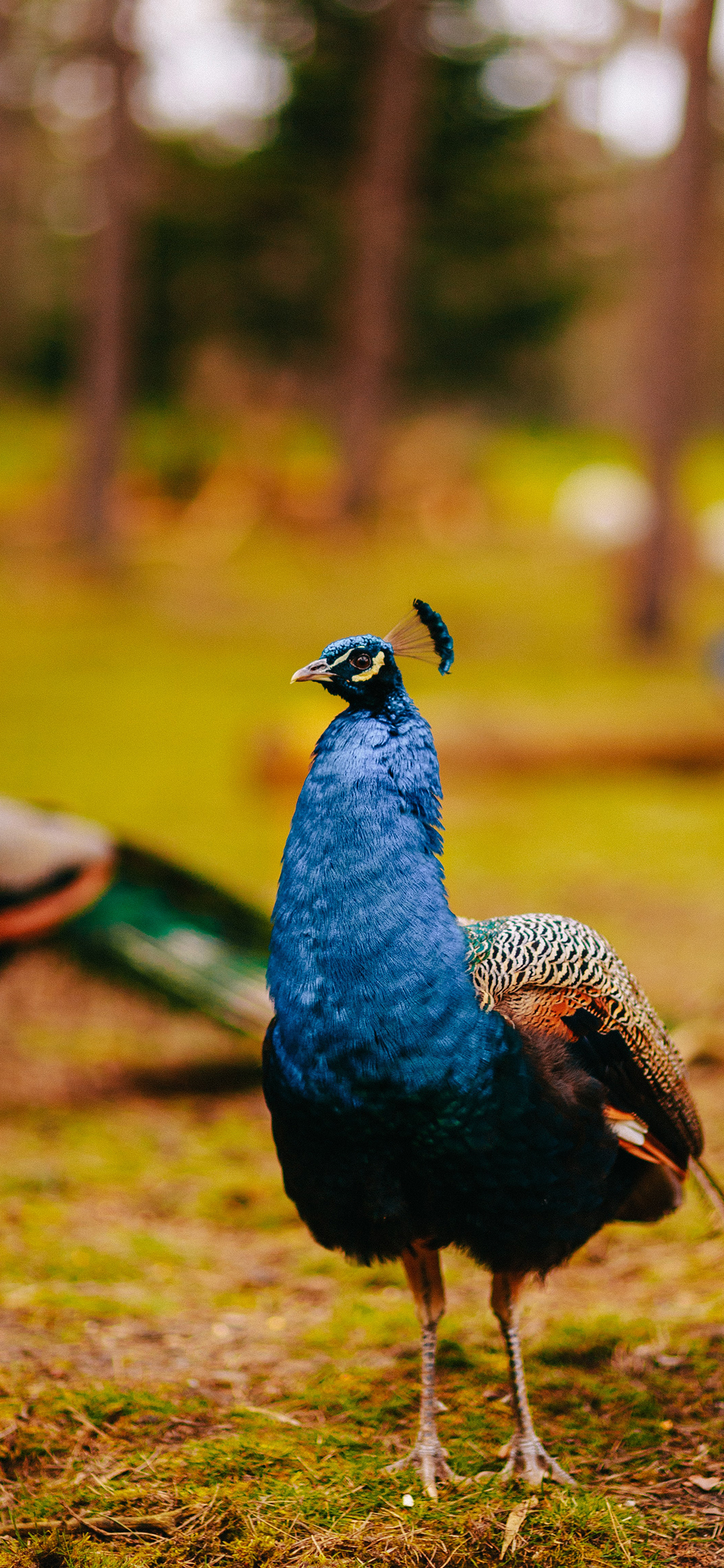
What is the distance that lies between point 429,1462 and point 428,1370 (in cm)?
17

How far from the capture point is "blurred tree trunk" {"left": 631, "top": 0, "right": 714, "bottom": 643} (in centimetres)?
1161

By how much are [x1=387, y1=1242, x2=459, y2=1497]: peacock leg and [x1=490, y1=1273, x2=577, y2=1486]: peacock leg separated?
12cm

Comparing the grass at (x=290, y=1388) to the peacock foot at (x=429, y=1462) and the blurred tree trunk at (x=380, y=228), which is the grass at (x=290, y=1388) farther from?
the blurred tree trunk at (x=380, y=228)

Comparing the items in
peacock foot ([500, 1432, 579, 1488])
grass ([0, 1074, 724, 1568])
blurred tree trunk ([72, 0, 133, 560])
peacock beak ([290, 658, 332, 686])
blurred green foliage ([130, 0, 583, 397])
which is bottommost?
grass ([0, 1074, 724, 1568])

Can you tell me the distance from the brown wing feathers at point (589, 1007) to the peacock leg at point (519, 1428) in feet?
1.32

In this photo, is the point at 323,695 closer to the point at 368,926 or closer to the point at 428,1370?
the point at 428,1370

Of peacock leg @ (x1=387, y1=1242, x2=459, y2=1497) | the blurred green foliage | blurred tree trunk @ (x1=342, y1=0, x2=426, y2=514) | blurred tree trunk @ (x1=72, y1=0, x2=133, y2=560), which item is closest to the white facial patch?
peacock leg @ (x1=387, y1=1242, x2=459, y2=1497)

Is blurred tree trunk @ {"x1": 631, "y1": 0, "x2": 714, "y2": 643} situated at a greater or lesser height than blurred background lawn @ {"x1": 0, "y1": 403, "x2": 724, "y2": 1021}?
greater

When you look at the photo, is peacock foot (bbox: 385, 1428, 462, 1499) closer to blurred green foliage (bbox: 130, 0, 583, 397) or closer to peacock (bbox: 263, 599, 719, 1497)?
peacock (bbox: 263, 599, 719, 1497)

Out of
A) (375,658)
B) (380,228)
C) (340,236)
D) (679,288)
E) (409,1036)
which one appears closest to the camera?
(409,1036)

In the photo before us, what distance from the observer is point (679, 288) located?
39.2 ft

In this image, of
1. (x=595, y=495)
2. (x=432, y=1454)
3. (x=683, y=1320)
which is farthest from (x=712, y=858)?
(x=595, y=495)

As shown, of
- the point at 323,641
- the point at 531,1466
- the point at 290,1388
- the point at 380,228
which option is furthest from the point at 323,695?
the point at 380,228

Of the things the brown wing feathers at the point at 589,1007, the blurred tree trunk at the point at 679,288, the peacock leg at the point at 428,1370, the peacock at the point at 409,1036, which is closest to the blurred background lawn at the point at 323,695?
the blurred tree trunk at the point at 679,288
